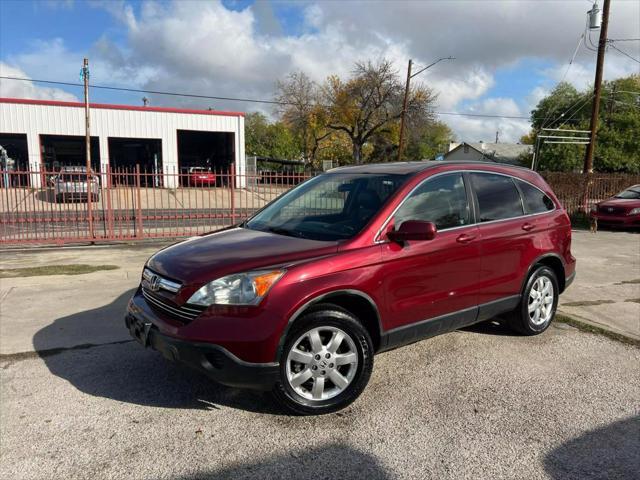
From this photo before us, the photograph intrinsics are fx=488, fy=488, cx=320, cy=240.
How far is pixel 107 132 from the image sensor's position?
3028 centimetres

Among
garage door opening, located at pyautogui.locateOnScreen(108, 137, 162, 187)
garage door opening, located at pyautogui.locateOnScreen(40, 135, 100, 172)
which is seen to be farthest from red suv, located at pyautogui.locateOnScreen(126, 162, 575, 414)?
garage door opening, located at pyautogui.locateOnScreen(40, 135, 100, 172)

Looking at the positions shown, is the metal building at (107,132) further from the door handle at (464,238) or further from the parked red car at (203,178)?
the door handle at (464,238)

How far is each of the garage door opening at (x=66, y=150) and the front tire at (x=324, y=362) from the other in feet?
99.7

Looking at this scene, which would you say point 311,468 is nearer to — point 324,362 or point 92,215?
point 324,362

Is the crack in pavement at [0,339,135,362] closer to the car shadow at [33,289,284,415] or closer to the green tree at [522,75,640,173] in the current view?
the car shadow at [33,289,284,415]

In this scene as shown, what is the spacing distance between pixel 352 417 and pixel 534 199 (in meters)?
3.04

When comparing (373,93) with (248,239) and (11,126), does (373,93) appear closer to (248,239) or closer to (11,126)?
(11,126)

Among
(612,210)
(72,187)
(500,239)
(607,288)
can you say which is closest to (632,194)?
(612,210)

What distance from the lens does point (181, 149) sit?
40.1 meters

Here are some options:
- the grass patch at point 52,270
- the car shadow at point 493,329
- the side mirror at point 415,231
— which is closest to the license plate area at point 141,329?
the side mirror at point 415,231

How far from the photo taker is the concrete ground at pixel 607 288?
5.56m

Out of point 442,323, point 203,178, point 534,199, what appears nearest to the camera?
point 442,323

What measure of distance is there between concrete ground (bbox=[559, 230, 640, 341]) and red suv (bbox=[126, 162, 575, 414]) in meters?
1.26

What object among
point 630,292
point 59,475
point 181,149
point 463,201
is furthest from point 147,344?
point 181,149
